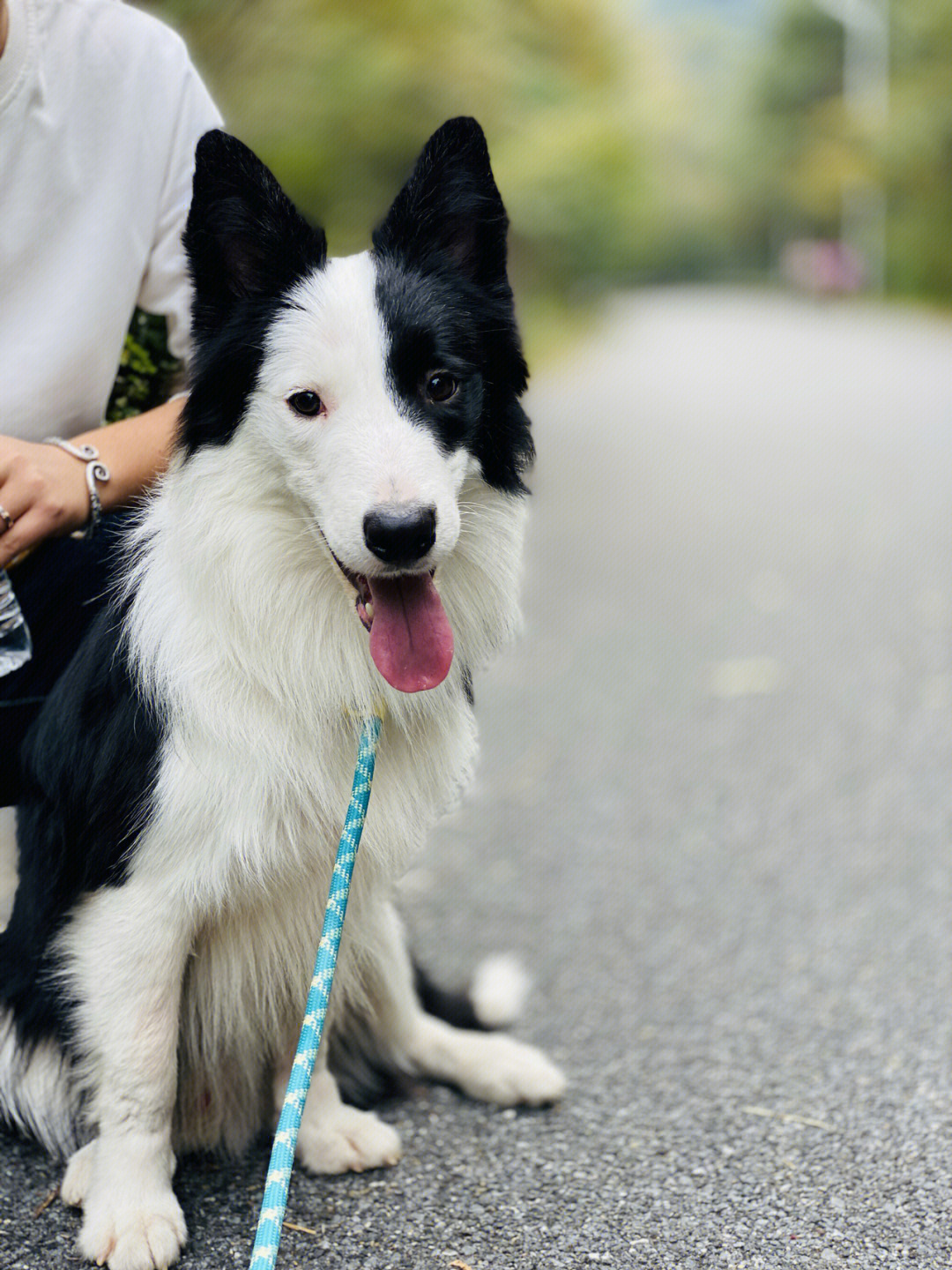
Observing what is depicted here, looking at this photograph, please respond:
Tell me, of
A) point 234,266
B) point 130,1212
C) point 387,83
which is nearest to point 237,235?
point 234,266

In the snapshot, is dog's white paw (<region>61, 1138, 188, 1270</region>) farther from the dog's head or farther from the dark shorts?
the dog's head

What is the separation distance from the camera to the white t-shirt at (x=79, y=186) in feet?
7.44

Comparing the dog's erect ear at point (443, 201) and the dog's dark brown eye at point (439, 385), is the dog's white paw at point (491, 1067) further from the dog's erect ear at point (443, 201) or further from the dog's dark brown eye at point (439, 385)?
the dog's erect ear at point (443, 201)

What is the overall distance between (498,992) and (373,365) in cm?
165

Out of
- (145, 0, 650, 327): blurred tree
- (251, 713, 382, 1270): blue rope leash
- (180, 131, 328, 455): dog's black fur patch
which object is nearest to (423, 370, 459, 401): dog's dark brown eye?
(180, 131, 328, 455): dog's black fur patch

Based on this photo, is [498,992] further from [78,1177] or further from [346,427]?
[346,427]

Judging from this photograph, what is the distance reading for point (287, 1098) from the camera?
1.87m

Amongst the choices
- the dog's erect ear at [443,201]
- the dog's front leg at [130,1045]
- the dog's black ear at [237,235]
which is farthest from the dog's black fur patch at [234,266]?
the dog's front leg at [130,1045]

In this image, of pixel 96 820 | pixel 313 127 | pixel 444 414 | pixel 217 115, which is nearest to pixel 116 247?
pixel 217 115

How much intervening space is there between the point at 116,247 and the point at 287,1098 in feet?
4.97

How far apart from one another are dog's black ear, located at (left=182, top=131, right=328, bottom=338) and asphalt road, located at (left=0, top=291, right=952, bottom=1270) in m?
1.53

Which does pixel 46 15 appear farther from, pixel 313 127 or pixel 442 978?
pixel 313 127

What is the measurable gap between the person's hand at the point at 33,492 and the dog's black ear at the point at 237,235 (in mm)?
365

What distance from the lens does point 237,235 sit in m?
2.01
